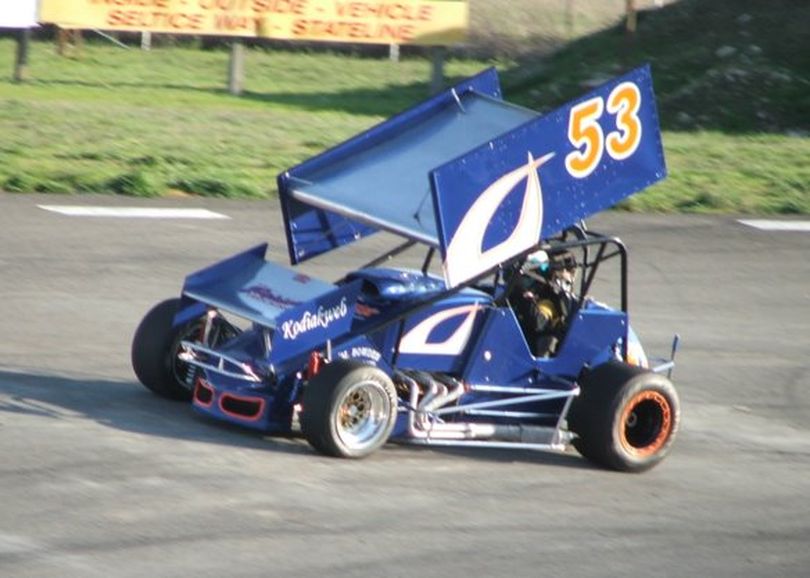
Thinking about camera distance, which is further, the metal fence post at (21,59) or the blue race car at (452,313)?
the metal fence post at (21,59)

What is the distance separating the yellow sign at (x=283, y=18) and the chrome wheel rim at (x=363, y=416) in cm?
1767

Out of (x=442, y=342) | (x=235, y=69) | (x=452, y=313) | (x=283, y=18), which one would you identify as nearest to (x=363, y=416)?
→ (x=442, y=342)

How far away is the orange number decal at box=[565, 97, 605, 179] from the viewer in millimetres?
8938

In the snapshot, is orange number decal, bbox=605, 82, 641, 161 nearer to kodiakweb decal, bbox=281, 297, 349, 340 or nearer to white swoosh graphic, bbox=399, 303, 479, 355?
white swoosh graphic, bbox=399, 303, 479, 355

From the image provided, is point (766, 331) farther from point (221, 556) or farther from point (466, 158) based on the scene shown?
point (221, 556)

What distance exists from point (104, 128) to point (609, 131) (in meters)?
12.3

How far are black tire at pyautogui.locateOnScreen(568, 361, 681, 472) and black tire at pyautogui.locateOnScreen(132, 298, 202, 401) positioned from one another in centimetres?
213

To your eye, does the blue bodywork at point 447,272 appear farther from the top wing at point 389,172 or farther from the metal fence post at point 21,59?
the metal fence post at point 21,59

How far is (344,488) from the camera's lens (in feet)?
26.9

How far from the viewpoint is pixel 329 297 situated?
28.9ft

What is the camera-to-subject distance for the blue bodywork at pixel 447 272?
344 inches

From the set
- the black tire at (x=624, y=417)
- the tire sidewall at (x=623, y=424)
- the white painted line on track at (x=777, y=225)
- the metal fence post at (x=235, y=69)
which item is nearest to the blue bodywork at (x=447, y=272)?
the black tire at (x=624, y=417)

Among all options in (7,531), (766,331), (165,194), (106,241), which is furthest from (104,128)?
(7,531)

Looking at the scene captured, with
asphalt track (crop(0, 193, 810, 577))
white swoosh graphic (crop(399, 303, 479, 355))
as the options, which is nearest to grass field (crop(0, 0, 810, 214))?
asphalt track (crop(0, 193, 810, 577))
